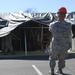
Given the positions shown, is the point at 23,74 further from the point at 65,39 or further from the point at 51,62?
the point at 65,39

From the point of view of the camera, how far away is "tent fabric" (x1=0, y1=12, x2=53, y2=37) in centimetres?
1827

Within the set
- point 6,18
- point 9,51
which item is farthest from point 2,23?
point 9,51

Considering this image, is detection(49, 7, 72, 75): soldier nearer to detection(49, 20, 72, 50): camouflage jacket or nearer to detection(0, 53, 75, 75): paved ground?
detection(49, 20, 72, 50): camouflage jacket

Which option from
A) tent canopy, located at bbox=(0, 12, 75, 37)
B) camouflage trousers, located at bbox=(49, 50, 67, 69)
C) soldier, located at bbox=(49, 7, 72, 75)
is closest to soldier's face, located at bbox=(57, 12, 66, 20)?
soldier, located at bbox=(49, 7, 72, 75)

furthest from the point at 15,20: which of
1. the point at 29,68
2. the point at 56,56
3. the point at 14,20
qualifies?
the point at 56,56

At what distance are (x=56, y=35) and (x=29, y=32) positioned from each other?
1281 centimetres

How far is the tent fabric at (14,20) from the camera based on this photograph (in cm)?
1827

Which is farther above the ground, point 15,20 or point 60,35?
point 15,20

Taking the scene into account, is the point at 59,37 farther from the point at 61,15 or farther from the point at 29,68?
the point at 29,68

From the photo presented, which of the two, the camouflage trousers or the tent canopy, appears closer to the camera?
the camouflage trousers

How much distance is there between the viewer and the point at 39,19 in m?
19.2

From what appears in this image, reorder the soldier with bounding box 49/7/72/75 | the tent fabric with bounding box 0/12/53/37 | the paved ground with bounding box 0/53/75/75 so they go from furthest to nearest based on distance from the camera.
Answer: the tent fabric with bounding box 0/12/53/37, the paved ground with bounding box 0/53/75/75, the soldier with bounding box 49/7/72/75

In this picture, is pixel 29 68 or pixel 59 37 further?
pixel 29 68

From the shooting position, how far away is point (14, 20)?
19344mm
